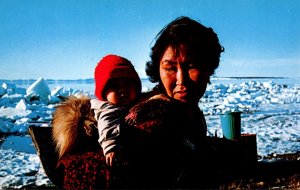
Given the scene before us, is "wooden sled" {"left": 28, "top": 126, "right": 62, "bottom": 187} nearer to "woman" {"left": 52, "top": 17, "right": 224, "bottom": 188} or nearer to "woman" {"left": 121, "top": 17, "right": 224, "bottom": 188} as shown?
"woman" {"left": 52, "top": 17, "right": 224, "bottom": 188}

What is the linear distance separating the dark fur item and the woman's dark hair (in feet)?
1.27

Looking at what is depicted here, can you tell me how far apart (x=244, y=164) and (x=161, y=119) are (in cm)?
396

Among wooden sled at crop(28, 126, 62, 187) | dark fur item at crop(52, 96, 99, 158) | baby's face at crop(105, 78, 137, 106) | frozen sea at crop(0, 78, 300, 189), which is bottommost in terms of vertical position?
frozen sea at crop(0, 78, 300, 189)

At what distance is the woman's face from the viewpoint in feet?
3.77

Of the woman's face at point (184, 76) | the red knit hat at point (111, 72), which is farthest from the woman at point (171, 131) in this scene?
the red knit hat at point (111, 72)

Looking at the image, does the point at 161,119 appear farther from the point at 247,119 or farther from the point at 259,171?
the point at 247,119

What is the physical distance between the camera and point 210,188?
1108mm

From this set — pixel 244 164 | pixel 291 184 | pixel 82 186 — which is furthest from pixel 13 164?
pixel 82 186

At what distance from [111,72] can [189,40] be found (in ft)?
1.14

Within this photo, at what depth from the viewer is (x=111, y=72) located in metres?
1.29

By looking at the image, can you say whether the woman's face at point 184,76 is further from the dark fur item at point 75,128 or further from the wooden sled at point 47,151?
the wooden sled at point 47,151

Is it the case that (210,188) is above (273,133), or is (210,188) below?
above

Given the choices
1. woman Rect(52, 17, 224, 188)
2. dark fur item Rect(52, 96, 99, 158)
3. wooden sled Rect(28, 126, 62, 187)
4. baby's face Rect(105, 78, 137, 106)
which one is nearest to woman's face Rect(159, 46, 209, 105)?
woman Rect(52, 17, 224, 188)

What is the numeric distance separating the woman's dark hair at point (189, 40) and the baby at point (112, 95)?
0.16 m
